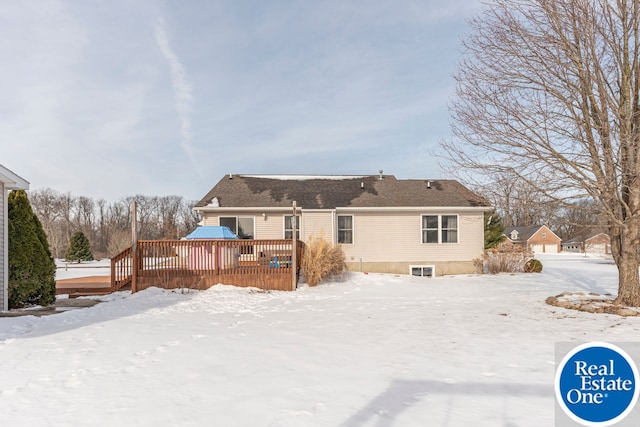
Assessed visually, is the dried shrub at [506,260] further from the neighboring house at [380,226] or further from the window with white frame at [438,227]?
the window with white frame at [438,227]

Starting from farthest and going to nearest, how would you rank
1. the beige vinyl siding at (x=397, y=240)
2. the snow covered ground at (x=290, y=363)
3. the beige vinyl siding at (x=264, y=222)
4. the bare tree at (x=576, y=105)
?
the beige vinyl siding at (x=397, y=240) < the beige vinyl siding at (x=264, y=222) < the bare tree at (x=576, y=105) < the snow covered ground at (x=290, y=363)

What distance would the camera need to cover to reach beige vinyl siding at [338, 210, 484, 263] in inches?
642

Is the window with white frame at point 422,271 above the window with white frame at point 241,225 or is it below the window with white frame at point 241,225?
below

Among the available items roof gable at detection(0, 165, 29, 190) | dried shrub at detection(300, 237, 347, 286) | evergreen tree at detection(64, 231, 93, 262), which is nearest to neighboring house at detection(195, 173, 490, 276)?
dried shrub at detection(300, 237, 347, 286)

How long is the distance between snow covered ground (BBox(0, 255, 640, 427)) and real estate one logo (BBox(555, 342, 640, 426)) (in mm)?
818

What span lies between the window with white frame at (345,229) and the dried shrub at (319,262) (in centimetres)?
280

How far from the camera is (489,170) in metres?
8.88

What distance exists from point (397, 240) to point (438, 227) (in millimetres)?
1898

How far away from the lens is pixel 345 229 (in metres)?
16.4

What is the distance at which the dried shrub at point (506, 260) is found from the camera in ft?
55.7

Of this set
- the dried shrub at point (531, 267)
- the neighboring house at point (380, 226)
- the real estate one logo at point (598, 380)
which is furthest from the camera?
the dried shrub at point (531, 267)

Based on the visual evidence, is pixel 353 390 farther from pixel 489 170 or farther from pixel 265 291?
pixel 265 291

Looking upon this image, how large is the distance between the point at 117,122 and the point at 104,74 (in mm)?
4865

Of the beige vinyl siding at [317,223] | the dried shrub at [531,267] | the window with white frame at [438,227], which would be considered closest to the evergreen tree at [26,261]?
the beige vinyl siding at [317,223]
